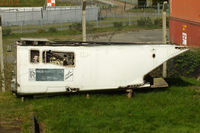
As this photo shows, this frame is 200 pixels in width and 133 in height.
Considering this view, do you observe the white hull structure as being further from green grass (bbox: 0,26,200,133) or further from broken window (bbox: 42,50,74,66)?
green grass (bbox: 0,26,200,133)

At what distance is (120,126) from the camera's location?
830 centimetres

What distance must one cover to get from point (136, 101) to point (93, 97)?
137 centimetres

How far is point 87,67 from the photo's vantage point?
33.6 ft

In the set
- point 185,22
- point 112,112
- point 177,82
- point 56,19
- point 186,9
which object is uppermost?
point 56,19

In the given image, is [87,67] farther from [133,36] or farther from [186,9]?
[133,36]

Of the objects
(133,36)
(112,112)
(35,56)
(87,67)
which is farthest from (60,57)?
(133,36)

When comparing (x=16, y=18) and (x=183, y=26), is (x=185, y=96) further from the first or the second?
(x=16, y=18)

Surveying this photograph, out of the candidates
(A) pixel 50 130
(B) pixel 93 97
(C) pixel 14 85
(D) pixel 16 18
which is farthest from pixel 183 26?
(D) pixel 16 18

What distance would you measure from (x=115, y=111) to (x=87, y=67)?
177 centimetres

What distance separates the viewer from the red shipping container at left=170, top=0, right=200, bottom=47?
58.8 ft

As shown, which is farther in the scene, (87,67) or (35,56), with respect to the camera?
(87,67)

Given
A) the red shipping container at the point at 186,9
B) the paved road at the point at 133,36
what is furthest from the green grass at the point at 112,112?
the paved road at the point at 133,36

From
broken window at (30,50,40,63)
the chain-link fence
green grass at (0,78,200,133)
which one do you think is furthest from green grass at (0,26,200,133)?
the chain-link fence

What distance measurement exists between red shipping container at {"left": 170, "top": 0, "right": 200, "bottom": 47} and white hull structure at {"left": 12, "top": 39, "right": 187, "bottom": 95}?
815cm
